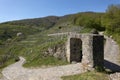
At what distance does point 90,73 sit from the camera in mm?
21578

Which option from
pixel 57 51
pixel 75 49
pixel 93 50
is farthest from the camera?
pixel 57 51

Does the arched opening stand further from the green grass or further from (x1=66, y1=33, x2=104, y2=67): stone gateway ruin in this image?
the green grass

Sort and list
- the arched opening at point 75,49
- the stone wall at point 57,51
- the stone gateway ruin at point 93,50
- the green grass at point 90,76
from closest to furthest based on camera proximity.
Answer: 1. the green grass at point 90,76
2. the stone gateway ruin at point 93,50
3. the arched opening at point 75,49
4. the stone wall at point 57,51

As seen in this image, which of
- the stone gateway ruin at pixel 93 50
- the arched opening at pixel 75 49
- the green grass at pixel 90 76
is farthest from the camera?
the arched opening at pixel 75 49

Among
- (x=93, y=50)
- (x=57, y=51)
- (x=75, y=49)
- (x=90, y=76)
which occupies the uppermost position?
(x=93, y=50)

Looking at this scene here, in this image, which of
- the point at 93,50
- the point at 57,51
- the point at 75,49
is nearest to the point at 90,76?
the point at 93,50

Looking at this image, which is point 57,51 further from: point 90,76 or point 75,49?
point 90,76

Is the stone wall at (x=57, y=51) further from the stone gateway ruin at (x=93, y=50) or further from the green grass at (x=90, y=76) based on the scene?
the green grass at (x=90, y=76)

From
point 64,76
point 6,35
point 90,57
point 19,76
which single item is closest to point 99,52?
point 90,57

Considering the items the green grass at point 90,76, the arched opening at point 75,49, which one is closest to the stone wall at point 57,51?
the arched opening at point 75,49

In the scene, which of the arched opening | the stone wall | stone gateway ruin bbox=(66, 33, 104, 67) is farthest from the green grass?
the stone wall

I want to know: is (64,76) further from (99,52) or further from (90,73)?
(99,52)

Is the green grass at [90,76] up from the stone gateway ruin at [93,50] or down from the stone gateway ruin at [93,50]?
down

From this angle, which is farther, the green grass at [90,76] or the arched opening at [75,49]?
the arched opening at [75,49]
